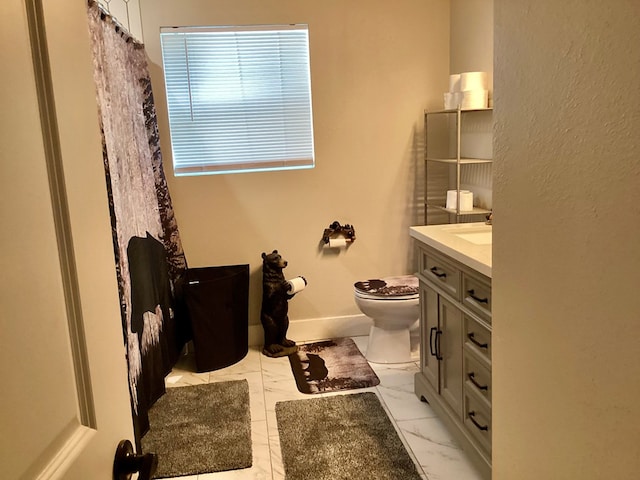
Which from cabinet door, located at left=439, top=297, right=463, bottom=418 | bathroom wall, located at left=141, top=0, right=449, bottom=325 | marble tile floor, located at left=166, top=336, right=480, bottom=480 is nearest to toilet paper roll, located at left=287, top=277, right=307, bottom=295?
bathroom wall, located at left=141, top=0, right=449, bottom=325

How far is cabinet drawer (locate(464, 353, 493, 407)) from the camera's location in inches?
77.7

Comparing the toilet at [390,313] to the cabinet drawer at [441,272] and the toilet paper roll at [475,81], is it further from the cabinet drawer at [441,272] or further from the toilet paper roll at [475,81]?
the toilet paper roll at [475,81]

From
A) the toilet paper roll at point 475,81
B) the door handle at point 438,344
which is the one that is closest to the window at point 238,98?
the toilet paper roll at point 475,81

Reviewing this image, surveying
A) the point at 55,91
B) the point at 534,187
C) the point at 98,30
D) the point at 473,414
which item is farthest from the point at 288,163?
the point at 55,91

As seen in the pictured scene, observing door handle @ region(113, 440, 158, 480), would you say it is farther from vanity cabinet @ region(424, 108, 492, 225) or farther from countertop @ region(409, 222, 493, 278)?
vanity cabinet @ region(424, 108, 492, 225)

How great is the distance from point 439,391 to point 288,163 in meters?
1.75

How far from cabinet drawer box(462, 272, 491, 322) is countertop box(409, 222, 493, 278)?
0.21 feet

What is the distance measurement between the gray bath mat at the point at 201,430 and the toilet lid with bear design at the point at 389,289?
86 cm

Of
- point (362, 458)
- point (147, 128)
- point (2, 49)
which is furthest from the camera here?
point (147, 128)

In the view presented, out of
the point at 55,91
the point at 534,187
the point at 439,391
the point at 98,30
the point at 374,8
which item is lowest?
the point at 439,391

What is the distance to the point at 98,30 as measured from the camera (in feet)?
7.34

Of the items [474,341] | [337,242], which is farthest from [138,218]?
[474,341]

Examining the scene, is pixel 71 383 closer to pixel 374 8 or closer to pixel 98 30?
pixel 98 30

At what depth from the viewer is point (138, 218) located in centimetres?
270
